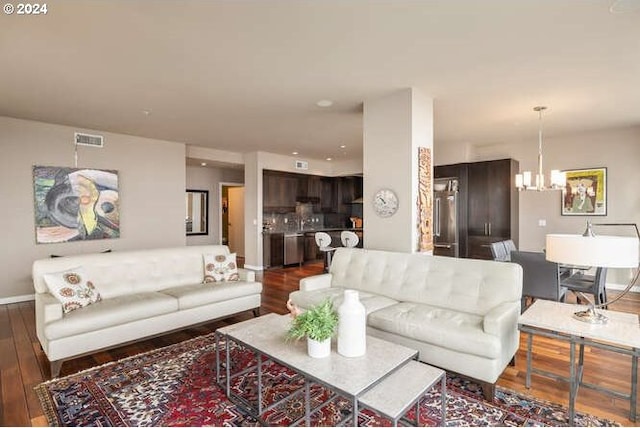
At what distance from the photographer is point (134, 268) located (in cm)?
385

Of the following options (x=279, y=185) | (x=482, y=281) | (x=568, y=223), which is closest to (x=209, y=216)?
(x=279, y=185)

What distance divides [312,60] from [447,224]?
4568 millimetres

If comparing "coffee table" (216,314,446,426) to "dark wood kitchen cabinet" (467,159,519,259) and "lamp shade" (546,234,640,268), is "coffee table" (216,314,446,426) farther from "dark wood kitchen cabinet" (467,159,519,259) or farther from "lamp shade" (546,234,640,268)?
"dark wood kitchen cabinet" (467,159,519,259)

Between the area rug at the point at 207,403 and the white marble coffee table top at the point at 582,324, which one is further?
the area rug at the point at 207,403

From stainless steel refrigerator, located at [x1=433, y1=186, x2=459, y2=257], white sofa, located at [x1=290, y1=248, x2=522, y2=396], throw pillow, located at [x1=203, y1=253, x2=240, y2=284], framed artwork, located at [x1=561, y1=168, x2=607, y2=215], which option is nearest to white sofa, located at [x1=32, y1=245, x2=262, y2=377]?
throw pillow, located at [x1=203, y1=253, x2=240, y2=284]

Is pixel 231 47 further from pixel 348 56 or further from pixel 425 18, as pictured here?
pixel 425 18

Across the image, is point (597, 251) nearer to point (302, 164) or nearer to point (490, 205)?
point (490, 205)

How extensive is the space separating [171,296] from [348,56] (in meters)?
2.99

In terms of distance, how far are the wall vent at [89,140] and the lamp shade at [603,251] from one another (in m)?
6.50

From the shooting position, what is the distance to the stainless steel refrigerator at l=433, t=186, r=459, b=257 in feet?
21.1

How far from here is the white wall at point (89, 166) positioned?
16.1ft

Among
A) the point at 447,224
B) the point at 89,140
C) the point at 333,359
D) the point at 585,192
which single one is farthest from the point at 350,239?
the point at 89,140

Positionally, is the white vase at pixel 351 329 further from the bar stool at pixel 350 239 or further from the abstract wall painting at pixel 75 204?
the abstract wall painting at pixel 75 204

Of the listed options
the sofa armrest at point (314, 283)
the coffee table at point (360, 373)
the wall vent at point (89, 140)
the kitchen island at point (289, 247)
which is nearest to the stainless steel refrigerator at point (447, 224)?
the kitchen island at point (289, 247)
